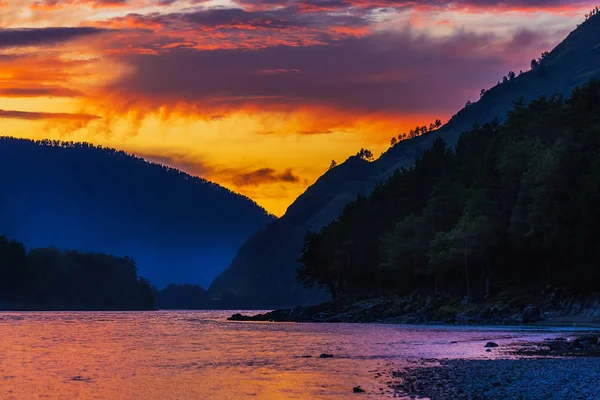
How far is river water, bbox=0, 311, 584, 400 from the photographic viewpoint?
45344mm

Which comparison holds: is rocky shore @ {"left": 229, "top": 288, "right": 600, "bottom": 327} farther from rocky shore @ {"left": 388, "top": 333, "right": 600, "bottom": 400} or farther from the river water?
rocky shore @ {"left": 388, "top": 333, "right": 600, "bottom": 400}

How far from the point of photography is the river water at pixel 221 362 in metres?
45.3

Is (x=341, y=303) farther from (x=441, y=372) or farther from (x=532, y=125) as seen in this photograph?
(x=441, y=372)

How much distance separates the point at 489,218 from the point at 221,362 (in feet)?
209

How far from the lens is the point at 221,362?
60.9 m

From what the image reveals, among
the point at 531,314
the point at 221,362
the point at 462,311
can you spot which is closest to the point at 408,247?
the point at 462,311

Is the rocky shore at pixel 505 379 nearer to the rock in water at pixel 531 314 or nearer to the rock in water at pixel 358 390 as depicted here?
the rock in water at pixel 358 390

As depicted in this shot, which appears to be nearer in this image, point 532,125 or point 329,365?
point 329,365

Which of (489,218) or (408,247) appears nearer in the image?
(489,218)

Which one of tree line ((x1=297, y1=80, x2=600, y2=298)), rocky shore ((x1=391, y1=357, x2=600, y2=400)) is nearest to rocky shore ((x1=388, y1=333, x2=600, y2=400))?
rocky shore ((x1=391, y1=357, x2=600, y2=400))

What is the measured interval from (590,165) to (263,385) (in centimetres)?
6536

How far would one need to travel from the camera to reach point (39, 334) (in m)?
98.6

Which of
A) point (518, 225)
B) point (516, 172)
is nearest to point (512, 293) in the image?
point (518, 225)

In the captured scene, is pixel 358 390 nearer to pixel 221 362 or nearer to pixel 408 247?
pixel 221 362
